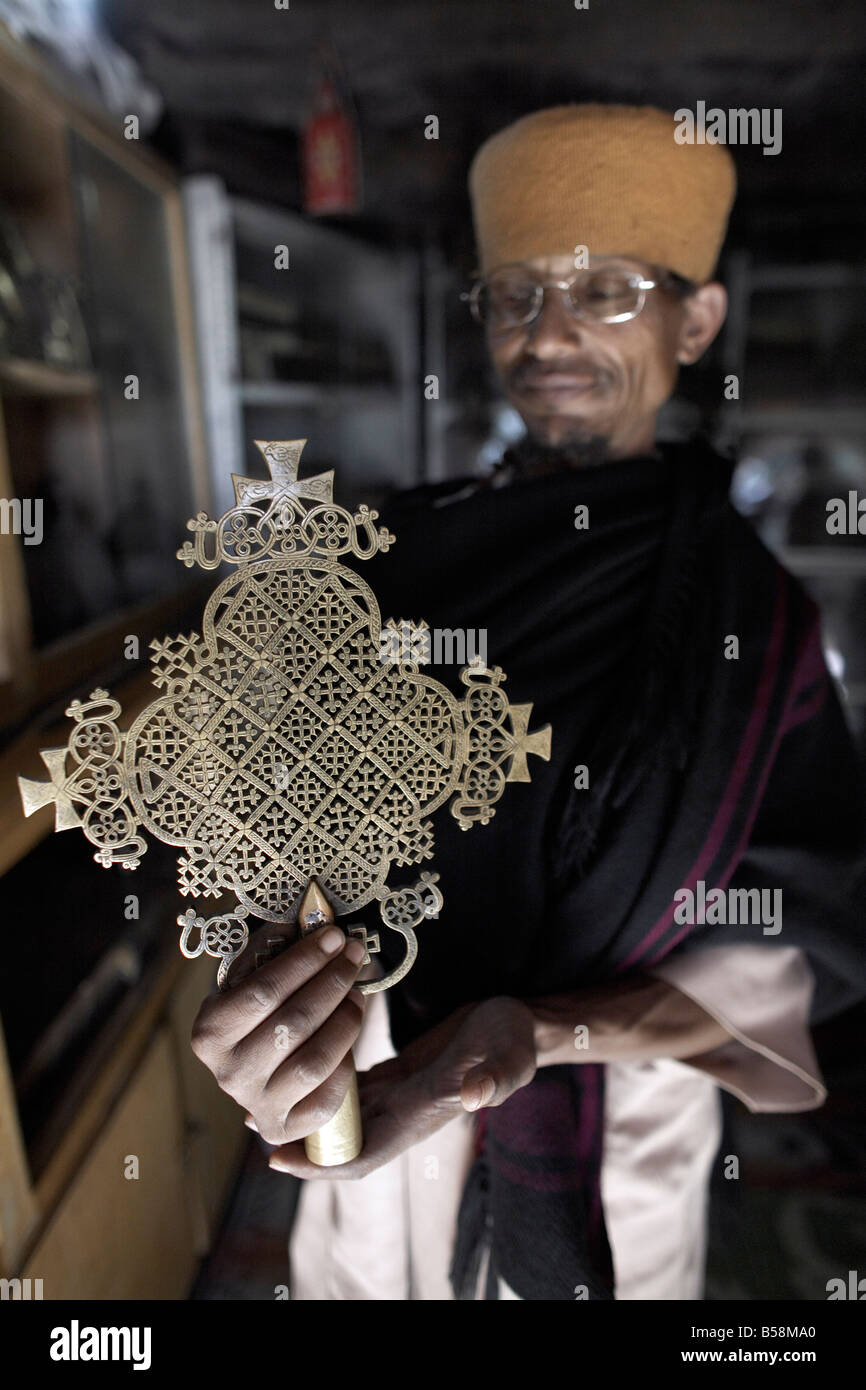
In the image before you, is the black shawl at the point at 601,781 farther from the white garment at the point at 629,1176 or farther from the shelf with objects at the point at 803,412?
the shelf with objects at the point at 803,412

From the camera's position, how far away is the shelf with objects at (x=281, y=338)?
1099 mm

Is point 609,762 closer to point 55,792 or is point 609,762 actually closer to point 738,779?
point 738,779

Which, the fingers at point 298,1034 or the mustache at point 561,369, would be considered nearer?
the fingers at point 298,1034

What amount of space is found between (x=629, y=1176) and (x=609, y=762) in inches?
15.4

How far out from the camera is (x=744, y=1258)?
864 millimetres

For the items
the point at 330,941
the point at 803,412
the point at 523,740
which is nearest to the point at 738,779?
the point at 523,740

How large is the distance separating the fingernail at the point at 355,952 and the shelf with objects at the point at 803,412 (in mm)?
1440

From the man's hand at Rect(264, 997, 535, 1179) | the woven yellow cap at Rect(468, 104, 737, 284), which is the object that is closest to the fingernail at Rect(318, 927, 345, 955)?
the man's hand at Rect(264, 997, 535, 1179)

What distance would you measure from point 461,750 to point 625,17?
2.41 ft

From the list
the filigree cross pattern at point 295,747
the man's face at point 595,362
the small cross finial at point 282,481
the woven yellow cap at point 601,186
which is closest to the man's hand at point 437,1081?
the filigree cross pattern at point 295,747

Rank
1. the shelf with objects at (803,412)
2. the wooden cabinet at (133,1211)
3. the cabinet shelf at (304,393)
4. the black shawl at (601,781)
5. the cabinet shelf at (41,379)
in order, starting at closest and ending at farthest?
the black shawl at (601,781), the wooden cabinet at (133,1211), the cabinet shelf at (41,379), the cabinet shelf at (304,393), the shelf with objects at (803,412)

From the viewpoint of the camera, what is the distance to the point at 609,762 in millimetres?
582
